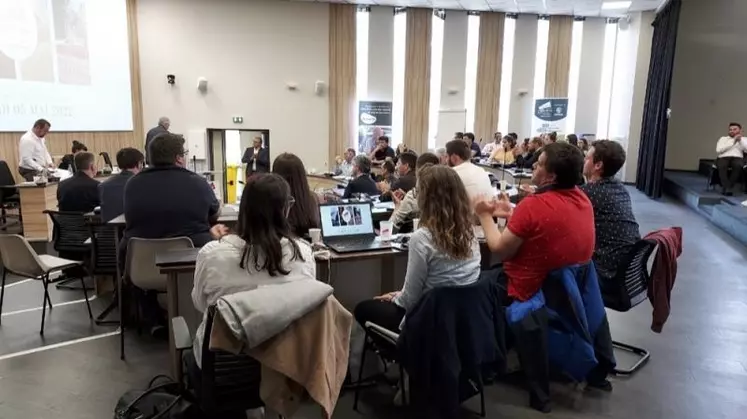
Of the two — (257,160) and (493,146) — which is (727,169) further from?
(257,160)

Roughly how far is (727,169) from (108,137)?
10394 millimetres

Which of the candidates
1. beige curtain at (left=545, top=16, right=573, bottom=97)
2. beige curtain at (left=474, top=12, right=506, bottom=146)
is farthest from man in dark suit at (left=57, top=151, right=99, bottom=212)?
beige curtain at (left=545, top=16, right=573, bottom=97)

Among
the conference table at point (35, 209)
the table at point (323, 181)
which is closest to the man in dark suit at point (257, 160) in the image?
the table at point (323, 181)

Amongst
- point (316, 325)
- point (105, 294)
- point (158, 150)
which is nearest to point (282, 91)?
point (105, 294)

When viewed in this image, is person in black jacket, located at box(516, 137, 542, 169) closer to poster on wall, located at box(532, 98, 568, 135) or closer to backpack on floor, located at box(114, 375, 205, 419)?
poster on wall, located at box(532, 98, 568, 135)

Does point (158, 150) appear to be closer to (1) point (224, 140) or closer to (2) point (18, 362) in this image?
(2) point (18, 362)

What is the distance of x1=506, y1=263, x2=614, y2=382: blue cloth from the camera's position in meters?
2.55

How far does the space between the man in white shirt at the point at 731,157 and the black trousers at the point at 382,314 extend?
8388 mm

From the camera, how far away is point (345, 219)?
122 inches

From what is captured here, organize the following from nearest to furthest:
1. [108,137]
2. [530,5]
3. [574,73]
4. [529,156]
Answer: [529,156], [108,137], [530,5], [574,73]

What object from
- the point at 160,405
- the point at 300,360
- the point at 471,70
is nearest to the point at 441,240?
the point at 300,360

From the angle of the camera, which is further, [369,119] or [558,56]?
[558,56]

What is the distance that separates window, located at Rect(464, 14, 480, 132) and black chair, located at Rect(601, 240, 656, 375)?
8573 mm

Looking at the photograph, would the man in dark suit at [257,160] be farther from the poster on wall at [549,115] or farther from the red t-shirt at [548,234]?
the red t-shirt at [548,234]
